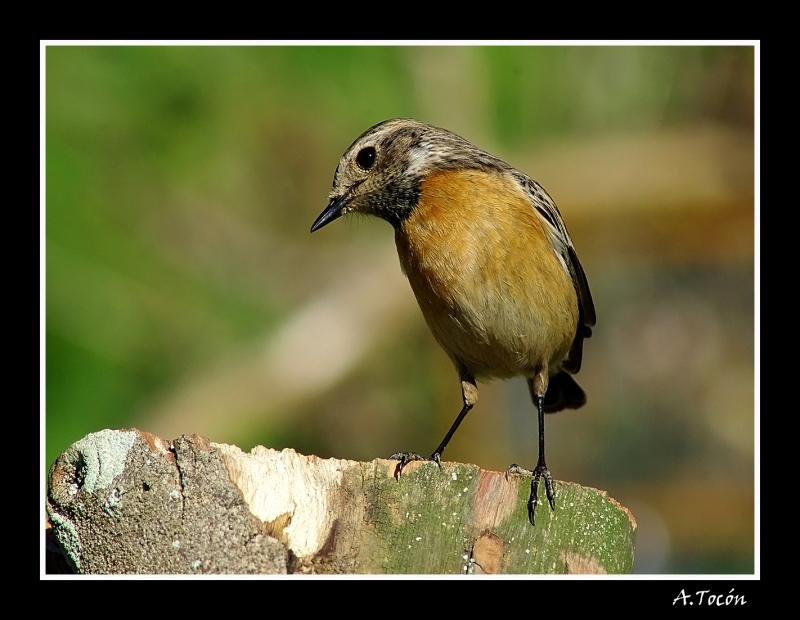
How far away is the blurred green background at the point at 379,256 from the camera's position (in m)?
8.93

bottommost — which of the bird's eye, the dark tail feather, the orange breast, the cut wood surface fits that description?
the cut wood surface

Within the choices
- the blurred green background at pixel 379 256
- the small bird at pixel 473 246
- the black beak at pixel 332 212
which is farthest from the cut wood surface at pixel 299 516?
the blurred green background at pixel 379 256

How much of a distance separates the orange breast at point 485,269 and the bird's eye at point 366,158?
1.37 feet

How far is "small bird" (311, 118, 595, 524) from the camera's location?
546 centimetres

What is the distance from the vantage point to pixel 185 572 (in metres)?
4.02

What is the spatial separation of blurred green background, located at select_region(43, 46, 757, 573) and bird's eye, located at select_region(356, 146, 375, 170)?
11.5 feet

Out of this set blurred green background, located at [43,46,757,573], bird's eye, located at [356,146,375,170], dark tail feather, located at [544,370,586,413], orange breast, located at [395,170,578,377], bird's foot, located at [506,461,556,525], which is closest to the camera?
bird's foot, located at [506,461,556,525]

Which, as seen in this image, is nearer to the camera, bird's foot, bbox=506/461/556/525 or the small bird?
bird's foot, bbox=506/461/556/525

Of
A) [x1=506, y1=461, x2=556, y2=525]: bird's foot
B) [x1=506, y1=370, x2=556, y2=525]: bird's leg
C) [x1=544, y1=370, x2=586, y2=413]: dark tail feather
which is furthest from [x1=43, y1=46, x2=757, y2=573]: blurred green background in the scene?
[x1=506, y1=461, x2=556, y2=525]: bird's foot

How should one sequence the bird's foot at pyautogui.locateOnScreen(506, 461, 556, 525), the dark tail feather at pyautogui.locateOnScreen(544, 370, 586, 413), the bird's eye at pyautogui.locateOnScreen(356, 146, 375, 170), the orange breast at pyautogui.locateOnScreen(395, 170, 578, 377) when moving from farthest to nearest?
the dark tail feather at pyautogui.locateOnScreen(544, 370, 586, 413) → the bird's eye at pyautogui.locateOnScreen(356, 146, 375, 170) → the orange breast at pyautogui.locateOnScreen(395, 170, 578, 377) → the bird's foot at pyautogui.locateOnScreen(506, 461, 556, 525)

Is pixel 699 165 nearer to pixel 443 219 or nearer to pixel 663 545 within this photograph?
A: pixel 663 545

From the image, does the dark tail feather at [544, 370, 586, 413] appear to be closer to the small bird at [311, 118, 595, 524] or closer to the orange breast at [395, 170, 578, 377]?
the small bird at [311, 118, 595, 524]

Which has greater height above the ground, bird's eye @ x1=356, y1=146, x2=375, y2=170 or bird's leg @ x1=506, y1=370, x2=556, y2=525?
bird's eye @ x1=356, y1=146, x2=375, y2=170

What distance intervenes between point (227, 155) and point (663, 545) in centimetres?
539
